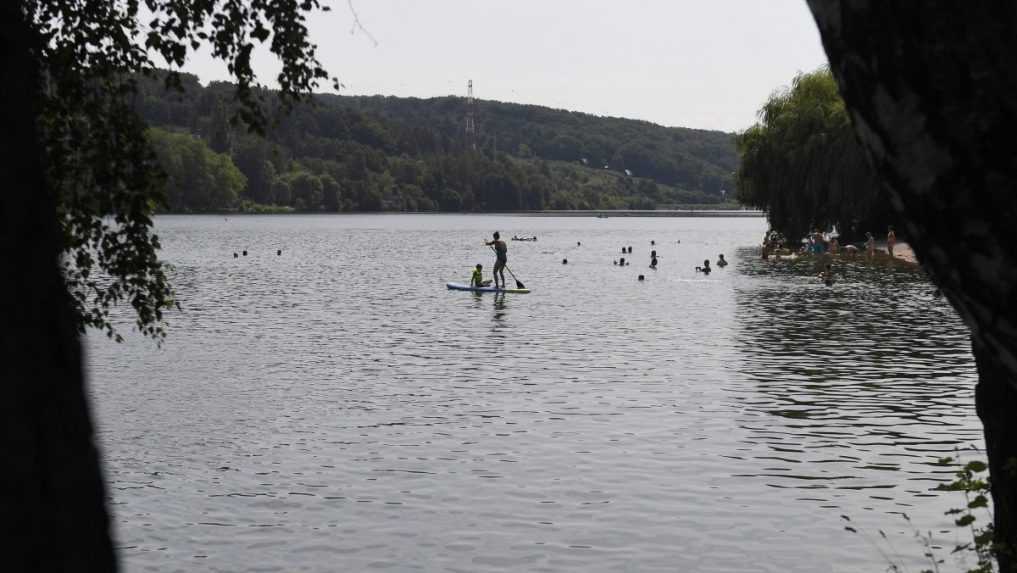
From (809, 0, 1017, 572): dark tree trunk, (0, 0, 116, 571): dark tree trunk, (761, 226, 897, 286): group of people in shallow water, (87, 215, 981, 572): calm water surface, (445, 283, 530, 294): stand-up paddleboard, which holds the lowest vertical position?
(445, 283, 530, 294): stand-up paddleboard

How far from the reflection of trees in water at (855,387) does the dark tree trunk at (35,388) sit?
12984 millimetres

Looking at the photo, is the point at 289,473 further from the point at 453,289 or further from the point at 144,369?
the point at 453,289

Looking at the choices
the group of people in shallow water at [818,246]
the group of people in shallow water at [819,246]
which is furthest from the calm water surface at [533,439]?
the group of people in shallow water at [818,246]

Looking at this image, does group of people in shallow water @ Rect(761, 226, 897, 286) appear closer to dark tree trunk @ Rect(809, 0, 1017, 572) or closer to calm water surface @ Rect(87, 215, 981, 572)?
calm water surface @ Rect(87, 215, 981, 572)

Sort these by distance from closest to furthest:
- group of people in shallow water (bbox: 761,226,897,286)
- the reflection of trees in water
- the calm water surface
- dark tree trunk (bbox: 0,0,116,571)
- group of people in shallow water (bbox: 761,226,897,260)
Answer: dark tree trunk (bbox: 0,0,116,571), the calm water surface, the reflection of trees in water, group of people in shallow water (bbox: 761,226,897,286), group of people in shallow water (bbox: 761,226,897,260)

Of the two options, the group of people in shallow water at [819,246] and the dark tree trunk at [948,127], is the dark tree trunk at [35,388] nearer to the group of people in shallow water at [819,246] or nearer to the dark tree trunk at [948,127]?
the dark tree trunk at [948,127]

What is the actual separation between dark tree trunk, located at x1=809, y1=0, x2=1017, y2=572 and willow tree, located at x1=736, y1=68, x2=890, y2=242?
64.6 meters

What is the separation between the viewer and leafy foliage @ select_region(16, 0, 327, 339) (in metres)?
9.43

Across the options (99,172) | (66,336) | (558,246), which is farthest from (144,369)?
(558,246)

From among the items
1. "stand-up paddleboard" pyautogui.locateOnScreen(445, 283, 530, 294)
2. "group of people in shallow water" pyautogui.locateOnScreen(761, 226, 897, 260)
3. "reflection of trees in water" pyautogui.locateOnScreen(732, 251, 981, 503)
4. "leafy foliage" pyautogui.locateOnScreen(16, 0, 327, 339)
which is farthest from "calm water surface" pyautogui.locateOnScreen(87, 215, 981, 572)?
"group of people in shallow water" pyautogui.locateOnScreen(761, 226, 897, 260)

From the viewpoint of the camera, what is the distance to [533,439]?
18.4 meters

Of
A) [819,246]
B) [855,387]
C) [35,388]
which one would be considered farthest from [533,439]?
[819,246]

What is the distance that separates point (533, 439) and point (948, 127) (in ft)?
50.6

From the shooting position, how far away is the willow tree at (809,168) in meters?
68.5
